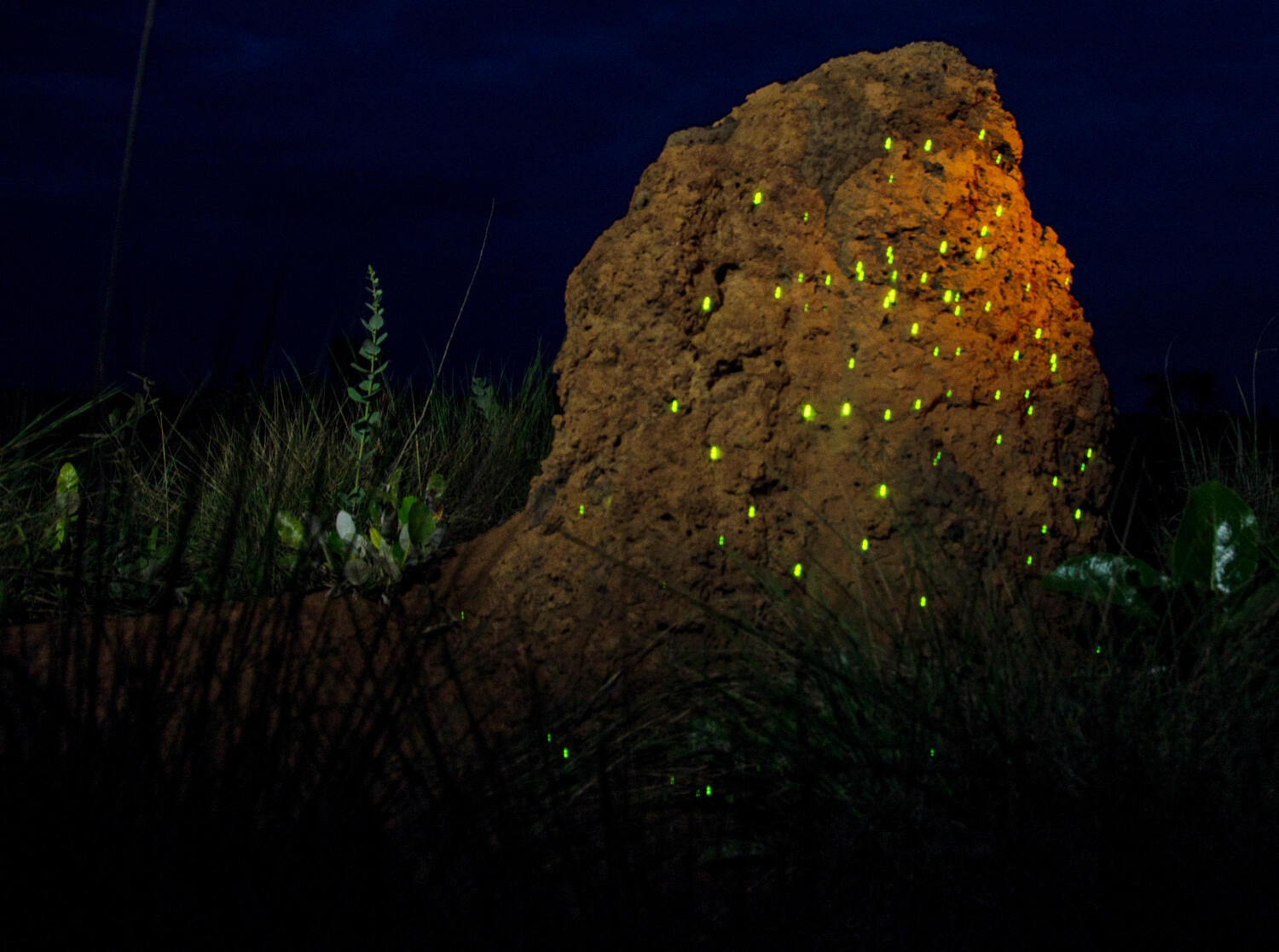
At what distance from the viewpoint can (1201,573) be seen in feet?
8.30

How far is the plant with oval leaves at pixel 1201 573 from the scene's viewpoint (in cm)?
240

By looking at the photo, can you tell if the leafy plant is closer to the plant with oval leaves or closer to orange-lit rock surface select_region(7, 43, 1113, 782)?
orange-lit rock surface select_region(7, 43, 1113, 782)

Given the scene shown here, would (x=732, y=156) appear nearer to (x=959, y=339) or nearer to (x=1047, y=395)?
(x=959, y=339)

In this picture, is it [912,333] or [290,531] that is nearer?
[912,333]

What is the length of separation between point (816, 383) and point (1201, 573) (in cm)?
105

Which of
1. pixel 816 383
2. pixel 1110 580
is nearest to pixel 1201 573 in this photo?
pixel 1110 580

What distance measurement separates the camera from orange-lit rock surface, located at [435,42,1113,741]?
8.14 feet

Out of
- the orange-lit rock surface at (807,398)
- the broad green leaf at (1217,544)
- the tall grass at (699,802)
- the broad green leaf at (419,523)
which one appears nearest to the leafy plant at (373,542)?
the broad green leaf at (419,523)

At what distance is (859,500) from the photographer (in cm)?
247

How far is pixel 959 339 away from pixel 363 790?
1.71 m

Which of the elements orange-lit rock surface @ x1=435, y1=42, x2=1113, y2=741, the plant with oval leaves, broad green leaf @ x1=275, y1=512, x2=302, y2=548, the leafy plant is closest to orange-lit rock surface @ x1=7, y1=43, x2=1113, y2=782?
orange-lit rock surface @ x1=435, y1=42, x2=1113, y2=741

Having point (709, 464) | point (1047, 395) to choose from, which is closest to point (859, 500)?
point (709, 464)

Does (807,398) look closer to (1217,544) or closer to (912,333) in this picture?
(912,333)

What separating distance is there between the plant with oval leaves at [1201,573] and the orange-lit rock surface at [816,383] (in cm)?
13
